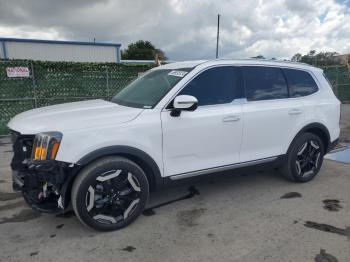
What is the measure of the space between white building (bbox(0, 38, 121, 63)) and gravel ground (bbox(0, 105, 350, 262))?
71.6 ft

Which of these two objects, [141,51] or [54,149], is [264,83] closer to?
[54,149]

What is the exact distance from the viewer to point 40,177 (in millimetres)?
3064

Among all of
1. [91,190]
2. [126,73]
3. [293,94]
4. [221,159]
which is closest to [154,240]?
[91,190]

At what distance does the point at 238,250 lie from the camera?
119 inches

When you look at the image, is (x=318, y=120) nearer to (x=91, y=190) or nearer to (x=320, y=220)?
(x=320, y=220)

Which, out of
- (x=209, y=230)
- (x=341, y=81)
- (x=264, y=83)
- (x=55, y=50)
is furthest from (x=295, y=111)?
(x=55, y=50)

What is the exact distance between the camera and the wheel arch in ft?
15.2

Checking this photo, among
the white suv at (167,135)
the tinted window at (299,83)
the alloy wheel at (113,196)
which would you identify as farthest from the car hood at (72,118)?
the tinted window at (299,83)

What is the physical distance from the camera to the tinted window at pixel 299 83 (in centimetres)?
456

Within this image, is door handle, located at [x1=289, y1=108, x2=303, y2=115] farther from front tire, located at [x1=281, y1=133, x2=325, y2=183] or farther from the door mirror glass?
the door mirror glass

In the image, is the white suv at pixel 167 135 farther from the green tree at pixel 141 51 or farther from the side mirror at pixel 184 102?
the green tree at pixel 141 51

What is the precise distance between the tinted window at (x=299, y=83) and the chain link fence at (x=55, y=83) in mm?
6868

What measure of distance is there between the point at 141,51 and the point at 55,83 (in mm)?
53509

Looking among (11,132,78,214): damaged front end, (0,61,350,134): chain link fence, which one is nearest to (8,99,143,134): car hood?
(11,132,78,214): damaged front end
